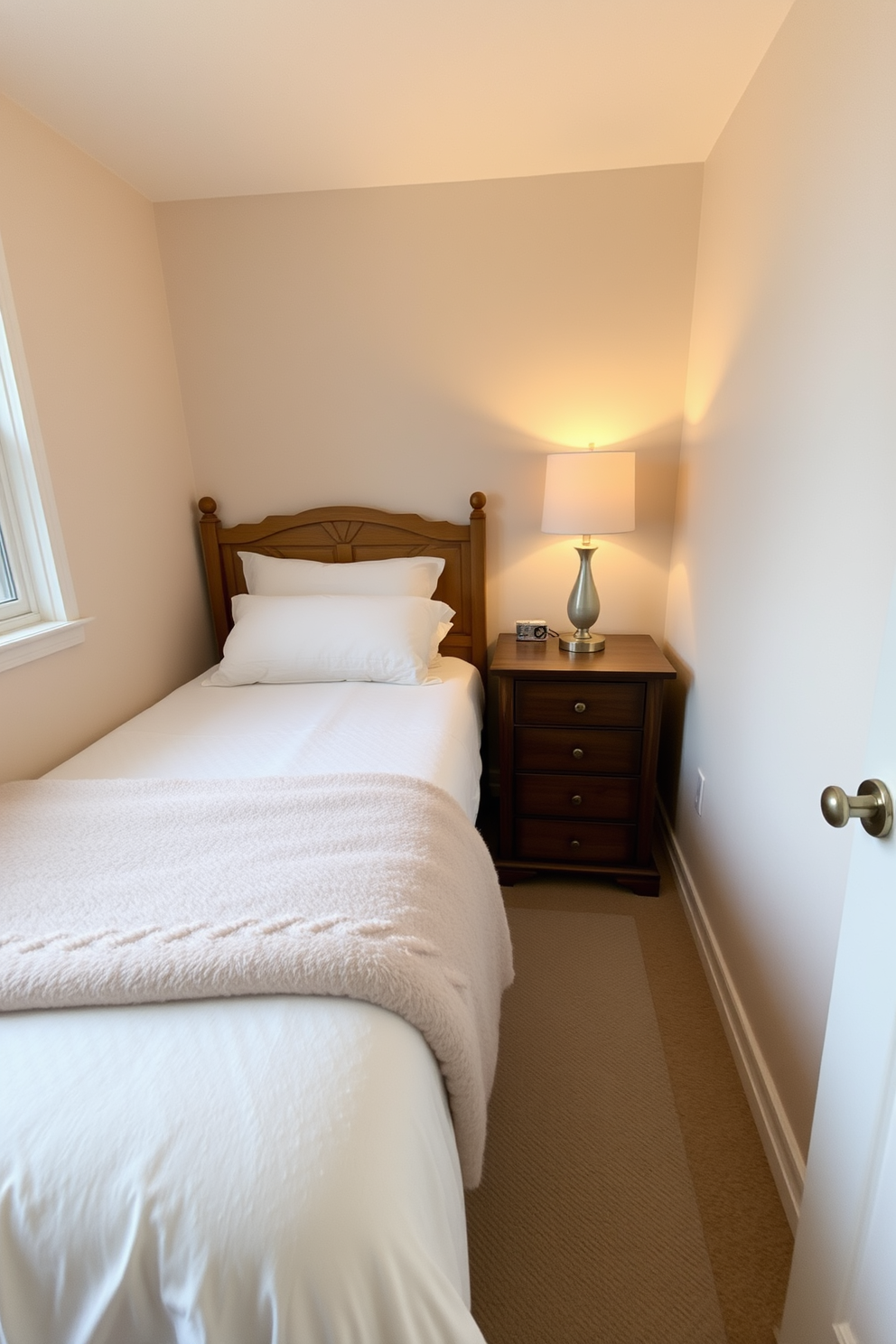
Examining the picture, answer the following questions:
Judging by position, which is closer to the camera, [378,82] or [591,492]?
[378,82]

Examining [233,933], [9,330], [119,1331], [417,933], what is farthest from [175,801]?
[9,330]

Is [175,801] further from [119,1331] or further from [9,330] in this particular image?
[9,330]

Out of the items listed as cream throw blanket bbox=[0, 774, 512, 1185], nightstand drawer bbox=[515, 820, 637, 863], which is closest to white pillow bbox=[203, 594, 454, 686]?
nightstand drawer bbox=[515, 820, 637, 863]

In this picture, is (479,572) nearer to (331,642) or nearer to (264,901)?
(331,642)

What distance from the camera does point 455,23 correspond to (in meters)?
1.43

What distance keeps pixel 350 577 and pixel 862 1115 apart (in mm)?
1983

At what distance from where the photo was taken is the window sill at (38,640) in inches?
64.0

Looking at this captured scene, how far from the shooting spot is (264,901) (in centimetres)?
100

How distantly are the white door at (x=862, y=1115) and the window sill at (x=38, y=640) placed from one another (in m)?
1.80

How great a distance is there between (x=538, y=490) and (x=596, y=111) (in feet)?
3.48

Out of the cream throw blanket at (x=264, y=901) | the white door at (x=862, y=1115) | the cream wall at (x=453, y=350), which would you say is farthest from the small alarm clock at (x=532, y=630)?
the white door at (x=862, y=1115)

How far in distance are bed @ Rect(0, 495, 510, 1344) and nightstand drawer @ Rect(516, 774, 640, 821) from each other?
905 millimetres

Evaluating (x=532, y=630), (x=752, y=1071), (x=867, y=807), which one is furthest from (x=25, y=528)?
(x=752, y=1071)

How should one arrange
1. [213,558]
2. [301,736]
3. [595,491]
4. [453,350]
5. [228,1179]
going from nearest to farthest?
[228,1179], [301,736], [595,491], [453,350], [213,558]
